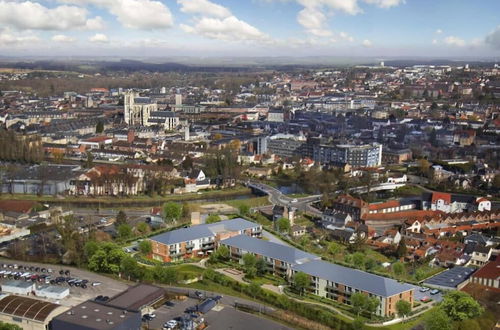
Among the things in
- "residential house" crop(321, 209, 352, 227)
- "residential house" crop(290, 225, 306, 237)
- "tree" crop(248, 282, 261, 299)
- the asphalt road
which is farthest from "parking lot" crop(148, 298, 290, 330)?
the asphalt road

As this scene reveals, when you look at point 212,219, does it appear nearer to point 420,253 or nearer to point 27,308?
point 420,253

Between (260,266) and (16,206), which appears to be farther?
(16,206)

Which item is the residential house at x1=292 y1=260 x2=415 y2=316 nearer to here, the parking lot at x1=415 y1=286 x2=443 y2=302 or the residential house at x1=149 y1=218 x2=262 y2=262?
the parking lot at x1=415 y1=286 x2=443 y2=302

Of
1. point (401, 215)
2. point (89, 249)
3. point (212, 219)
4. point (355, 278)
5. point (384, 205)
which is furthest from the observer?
point (384, 205)

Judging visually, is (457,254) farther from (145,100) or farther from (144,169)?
(145,100)

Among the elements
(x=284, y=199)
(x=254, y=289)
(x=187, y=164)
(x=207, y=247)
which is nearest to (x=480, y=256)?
(x=254, y=289)

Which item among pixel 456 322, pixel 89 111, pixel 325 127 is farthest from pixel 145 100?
pixel 456 322

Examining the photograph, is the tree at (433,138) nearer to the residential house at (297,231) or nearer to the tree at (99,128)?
the residential house at (297,231)
